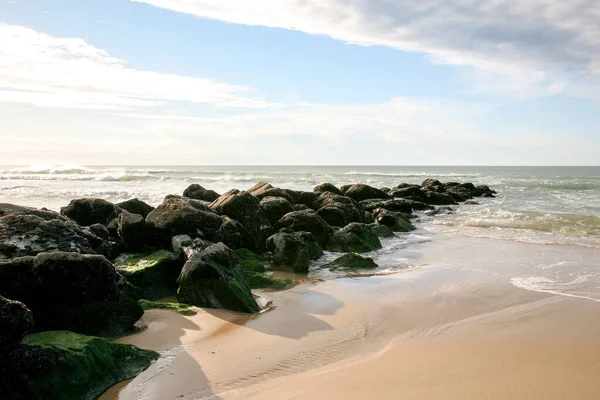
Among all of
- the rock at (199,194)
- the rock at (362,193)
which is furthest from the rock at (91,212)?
the rock at (362,193)

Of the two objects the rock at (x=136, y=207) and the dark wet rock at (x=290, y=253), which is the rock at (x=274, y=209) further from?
the rock at (x=136, y=207)

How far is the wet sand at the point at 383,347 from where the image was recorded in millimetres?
3771

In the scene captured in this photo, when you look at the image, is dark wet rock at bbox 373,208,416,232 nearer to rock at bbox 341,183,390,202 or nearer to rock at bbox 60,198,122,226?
rock at bbox 341,183,390,202

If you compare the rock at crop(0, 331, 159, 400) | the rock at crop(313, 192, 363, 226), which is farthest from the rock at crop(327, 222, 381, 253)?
the rock at crop(0, 331, 159, 400)

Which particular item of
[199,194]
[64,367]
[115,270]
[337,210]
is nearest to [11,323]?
[64,367]

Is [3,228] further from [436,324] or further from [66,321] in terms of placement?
[436,324]

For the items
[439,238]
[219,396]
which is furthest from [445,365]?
[439,238]

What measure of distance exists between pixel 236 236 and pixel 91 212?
3929 mm

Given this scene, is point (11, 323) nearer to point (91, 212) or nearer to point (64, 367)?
point (64, 367)

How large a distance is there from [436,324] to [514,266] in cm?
407

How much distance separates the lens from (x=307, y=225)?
11.0 meters

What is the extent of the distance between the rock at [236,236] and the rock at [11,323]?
5.77 meters

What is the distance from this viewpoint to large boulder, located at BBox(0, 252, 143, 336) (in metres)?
4.69

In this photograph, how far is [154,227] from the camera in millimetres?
8109
